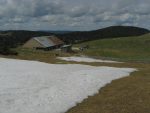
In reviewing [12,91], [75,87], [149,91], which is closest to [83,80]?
[75,87]

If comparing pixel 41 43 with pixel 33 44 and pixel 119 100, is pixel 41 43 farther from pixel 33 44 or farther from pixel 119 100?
pixel 119 100

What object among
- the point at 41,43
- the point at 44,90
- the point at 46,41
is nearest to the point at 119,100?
the point at 44,90

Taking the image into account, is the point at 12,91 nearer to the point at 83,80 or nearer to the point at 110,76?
the point at 83,80

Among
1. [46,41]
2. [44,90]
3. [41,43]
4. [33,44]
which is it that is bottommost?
[33,44]

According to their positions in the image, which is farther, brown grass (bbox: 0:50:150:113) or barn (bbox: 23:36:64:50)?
barn (bbox: 23:36:64:50)

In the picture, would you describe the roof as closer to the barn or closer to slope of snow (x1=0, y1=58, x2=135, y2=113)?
the barn

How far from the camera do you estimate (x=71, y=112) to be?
25312 mm

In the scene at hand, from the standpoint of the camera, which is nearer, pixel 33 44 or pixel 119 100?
pixel 119 100

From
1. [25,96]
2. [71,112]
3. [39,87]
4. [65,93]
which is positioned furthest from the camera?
[39,87]

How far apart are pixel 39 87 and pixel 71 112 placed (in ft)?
25.3

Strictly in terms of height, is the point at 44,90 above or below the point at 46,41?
above

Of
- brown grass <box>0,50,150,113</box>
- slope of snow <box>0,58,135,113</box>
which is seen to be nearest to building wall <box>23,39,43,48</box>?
slope of snow <box>0,58,135,113</box>

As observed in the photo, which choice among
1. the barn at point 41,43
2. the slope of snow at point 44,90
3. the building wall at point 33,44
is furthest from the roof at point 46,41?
the slope of snow at point 44,90

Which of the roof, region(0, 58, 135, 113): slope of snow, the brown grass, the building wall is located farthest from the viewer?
the roof
